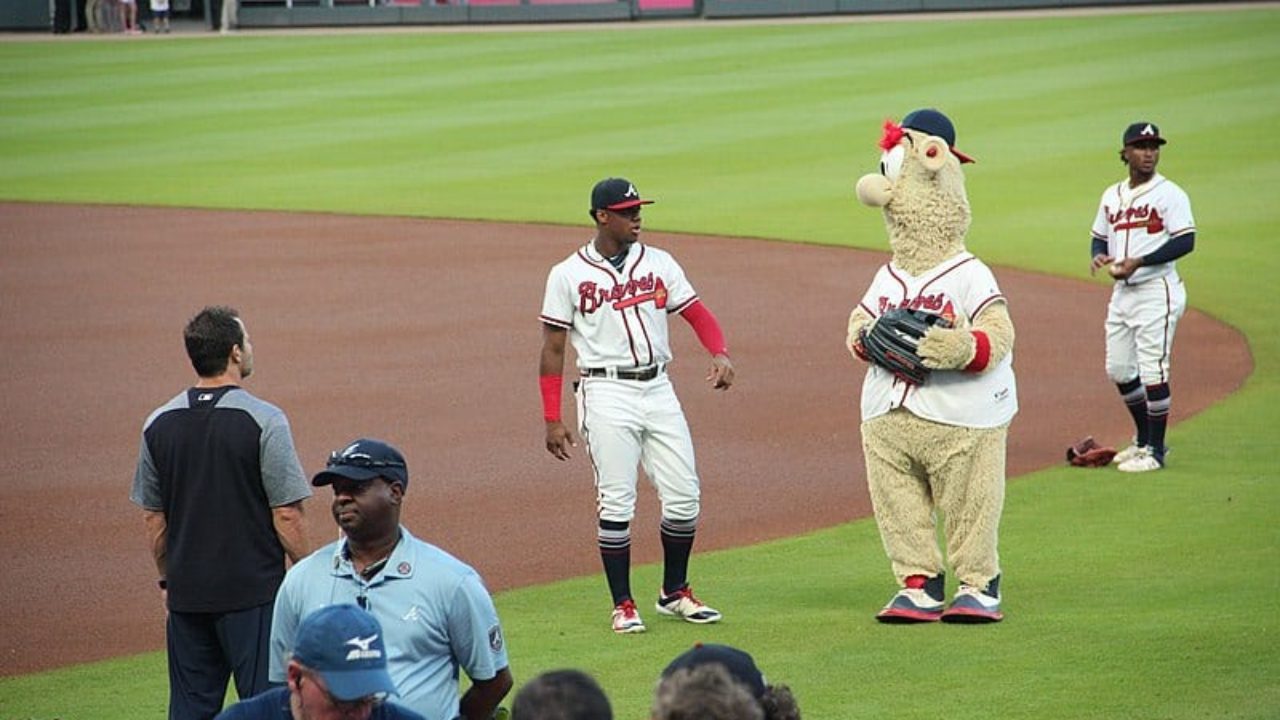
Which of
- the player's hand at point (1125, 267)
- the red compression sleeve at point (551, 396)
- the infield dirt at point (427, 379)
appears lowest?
the infield dirt at point (427, 379)

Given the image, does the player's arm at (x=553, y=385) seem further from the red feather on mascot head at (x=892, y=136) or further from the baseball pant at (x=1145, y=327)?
the baseball pant at (x=1145, y=327)

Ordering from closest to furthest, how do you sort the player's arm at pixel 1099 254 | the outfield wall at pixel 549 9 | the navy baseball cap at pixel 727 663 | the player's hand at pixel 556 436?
the navy baseball cap at pixel 727 663 → the player's hand at pixel 556 436 → the player's arm at pixel 1099 254 → the outfield wall at pixel 549 9

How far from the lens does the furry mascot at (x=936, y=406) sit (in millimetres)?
9461

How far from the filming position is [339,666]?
15.7 feet

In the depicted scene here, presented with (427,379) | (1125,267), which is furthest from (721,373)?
(427,379)

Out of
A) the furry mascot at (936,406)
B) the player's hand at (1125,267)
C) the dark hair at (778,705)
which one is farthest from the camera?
the player's hand at (1125,267)

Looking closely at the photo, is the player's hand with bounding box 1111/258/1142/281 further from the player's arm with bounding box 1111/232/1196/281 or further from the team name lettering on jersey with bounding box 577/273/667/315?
the team name lettering on jersey with bounding box 577/273/667/315

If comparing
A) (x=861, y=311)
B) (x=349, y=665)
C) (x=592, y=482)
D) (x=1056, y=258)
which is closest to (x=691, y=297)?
(x=861, y=311)

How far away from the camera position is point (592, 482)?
13.1 metres

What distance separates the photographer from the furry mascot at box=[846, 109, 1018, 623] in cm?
946

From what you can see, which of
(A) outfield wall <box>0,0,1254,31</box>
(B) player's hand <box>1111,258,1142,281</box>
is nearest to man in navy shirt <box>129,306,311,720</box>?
(B) player's hand <box>1111,258,1142,281</box>

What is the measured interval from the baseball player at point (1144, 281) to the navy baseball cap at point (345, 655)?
8733 millimetres

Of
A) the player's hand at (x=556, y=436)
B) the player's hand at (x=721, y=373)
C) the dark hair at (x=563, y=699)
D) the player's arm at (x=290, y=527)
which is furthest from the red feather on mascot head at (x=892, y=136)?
the dark hair at (x=563, y=699)

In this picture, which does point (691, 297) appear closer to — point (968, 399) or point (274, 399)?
point (968, 399)
